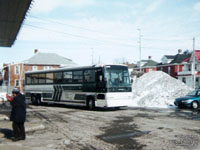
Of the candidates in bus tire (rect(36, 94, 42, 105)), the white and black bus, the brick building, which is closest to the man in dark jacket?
the white and black bus

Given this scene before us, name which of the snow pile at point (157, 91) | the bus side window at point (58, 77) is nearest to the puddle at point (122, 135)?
the bus side window at point (58, 77)

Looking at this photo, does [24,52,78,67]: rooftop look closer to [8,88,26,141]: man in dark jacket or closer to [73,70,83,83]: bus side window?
[73,70,83,83]: bus side window

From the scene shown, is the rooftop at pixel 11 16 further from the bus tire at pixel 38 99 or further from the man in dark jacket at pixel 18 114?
the bus tire at pixel 38 99

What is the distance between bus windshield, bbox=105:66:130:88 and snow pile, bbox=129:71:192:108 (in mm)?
5369

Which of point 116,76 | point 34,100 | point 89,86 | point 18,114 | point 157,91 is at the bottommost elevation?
point 34,100

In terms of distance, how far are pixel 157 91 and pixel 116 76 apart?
9.62 meters

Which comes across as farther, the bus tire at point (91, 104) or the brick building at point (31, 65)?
the brick building at point (31, 65)

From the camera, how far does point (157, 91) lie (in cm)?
2734

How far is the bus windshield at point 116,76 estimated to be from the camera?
1871 centimetres

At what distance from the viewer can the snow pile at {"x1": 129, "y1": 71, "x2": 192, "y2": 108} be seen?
24.9 meters

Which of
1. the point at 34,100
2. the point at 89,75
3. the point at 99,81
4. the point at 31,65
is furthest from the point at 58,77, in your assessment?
the point at 31,65

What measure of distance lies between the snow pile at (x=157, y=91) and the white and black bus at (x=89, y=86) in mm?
5600

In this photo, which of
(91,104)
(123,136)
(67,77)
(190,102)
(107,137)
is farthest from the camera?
(67,77)

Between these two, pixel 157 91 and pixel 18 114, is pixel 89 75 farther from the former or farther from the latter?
pixel 18 114
